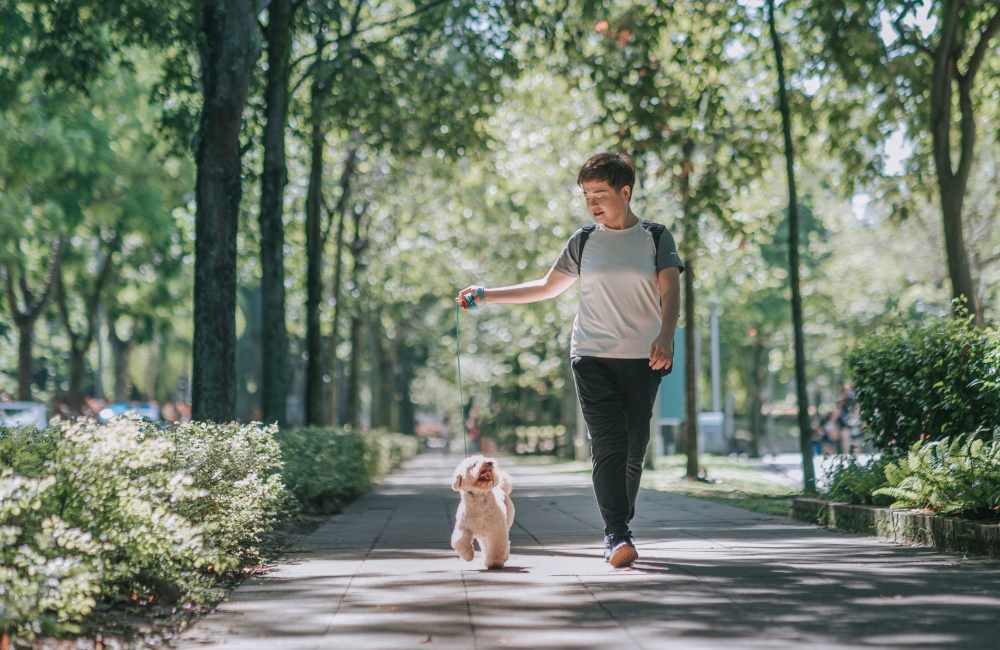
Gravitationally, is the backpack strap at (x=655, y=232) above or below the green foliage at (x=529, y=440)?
above

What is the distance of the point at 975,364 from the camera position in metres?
9.72

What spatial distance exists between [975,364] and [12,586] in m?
7.15

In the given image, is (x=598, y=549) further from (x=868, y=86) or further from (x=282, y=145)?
(x=868, y=86)

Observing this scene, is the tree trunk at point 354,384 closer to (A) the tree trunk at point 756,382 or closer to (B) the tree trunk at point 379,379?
(B) the tree trunk at point 379,379

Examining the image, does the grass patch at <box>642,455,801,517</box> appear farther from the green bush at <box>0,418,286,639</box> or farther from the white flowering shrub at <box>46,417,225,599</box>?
the white flowering shrub at <box>46,417,225,599</box>

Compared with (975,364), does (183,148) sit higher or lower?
higher

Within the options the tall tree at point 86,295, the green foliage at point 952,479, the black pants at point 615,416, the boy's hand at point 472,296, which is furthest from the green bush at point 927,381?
the tall tree at point 86,295

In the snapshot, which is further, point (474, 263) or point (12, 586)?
point (474, 263)

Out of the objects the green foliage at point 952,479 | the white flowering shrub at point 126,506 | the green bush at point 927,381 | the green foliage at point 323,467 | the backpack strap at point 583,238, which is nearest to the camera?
the white flowering shrub at point 126,506

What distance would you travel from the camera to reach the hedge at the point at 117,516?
501 centimetres

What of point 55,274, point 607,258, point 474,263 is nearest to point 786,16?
point 607,258

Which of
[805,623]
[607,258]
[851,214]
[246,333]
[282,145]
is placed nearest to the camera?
[805,623]

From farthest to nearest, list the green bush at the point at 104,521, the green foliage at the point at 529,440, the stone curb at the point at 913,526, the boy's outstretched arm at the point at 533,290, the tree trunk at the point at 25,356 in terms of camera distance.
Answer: the green foliage at the point at 529,440, the tree trunk at the point at 25,356, the stone curb at the point at 913,526, the boy's outstretched arm at the point at 533,290, the green bush at the point at 104,521

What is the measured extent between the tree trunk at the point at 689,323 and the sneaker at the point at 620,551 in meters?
13.1
